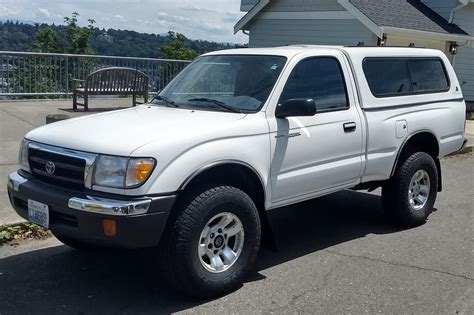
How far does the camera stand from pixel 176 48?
33531 mm

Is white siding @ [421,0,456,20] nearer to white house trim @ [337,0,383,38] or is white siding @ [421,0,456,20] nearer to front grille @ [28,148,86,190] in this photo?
white house trim @ [337,0,383,38]

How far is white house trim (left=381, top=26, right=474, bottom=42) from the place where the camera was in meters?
16.7

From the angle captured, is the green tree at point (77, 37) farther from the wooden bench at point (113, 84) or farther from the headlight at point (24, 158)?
the headlight at point (24, 158)

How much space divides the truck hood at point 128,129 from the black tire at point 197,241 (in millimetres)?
496

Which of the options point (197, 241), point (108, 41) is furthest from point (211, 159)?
point (108, 41)

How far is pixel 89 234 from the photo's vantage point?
3.94 metres

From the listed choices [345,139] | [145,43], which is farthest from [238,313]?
[145,43]

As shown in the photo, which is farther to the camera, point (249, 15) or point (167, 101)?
point (249, 15)

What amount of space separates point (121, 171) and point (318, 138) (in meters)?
1.92

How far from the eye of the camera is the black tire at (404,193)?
6.12 meters

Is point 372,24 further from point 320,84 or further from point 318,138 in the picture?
point 318,138

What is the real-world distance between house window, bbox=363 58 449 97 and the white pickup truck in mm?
18

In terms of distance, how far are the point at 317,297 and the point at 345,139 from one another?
1.58 m

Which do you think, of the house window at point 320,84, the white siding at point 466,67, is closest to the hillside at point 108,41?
the white siding at point 466,67
